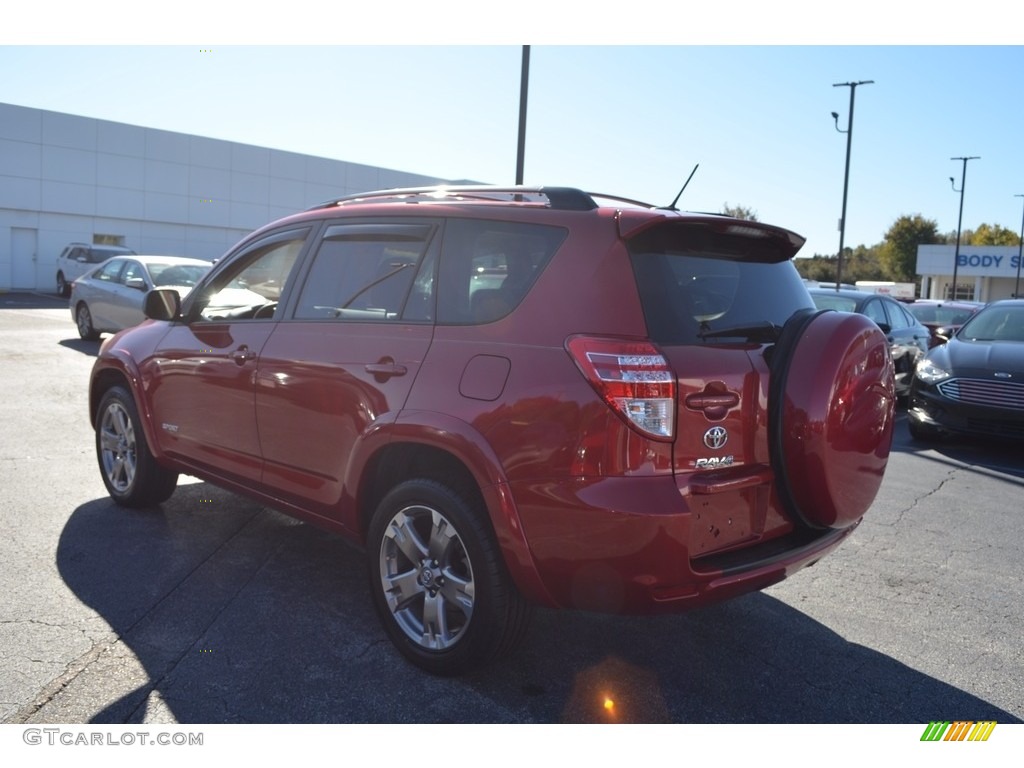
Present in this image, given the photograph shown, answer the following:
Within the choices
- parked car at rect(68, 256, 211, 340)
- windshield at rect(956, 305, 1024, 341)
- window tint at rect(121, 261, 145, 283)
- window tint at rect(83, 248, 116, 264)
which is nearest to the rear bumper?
windshield at rect(956, 305, 1024, 341)

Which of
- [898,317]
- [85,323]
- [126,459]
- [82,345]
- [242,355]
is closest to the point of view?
[242,355]

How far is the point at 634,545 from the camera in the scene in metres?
2.85

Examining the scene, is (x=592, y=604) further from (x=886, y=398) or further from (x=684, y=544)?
(x=886, y=398)

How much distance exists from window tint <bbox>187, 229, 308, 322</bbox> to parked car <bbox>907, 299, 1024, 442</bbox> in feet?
22.4

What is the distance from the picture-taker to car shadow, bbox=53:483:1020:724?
3.15m

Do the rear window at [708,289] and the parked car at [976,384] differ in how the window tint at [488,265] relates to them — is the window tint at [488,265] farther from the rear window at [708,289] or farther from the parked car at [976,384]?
the parked car at [976,384]

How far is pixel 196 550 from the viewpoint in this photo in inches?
188

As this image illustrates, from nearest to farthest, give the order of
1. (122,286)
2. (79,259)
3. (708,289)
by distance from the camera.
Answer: (708,289) < (122,286) < (79,259)

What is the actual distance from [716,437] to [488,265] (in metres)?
1.10

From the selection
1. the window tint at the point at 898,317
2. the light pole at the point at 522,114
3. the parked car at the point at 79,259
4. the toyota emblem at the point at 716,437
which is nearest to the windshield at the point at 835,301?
the window tint at the point at 898,317

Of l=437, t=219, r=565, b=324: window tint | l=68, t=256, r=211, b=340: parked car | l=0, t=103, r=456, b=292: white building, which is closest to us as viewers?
l=437, t=219, r=565, b=324: window tint
